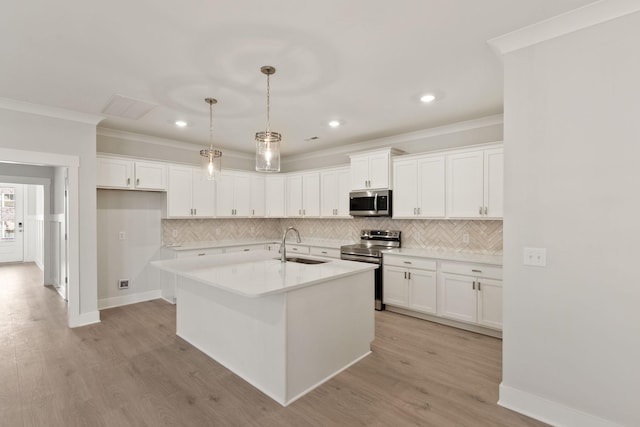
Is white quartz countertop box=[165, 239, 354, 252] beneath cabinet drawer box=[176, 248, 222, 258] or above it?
above

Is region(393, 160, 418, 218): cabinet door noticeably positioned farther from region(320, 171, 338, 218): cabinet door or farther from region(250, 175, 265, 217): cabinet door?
region(250, 175, 265, 217): cabinet door

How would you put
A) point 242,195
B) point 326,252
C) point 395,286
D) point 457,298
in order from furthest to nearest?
1. point 242,195
2. point 326,252
3. point 395,286
4. point 457,298

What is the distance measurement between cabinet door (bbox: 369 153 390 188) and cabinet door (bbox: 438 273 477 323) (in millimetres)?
1610

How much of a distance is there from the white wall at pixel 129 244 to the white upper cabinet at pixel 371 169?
125 inches

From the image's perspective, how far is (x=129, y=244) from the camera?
4.89m

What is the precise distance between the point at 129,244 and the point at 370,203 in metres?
3.85

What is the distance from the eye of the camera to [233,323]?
2795mm

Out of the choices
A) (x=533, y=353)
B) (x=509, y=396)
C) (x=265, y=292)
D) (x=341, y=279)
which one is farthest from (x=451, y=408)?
(x=265, y=292)

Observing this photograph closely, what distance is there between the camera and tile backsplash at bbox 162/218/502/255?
4137 millimetres

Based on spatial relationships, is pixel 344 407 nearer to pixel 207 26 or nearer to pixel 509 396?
pixel 509 396

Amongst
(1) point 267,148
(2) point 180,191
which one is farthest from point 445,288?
(2) point 180,191

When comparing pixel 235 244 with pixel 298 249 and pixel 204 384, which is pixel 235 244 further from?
pixel 204 384

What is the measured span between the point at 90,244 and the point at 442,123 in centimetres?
494

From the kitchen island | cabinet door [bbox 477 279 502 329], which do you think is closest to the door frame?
the kitchen island
